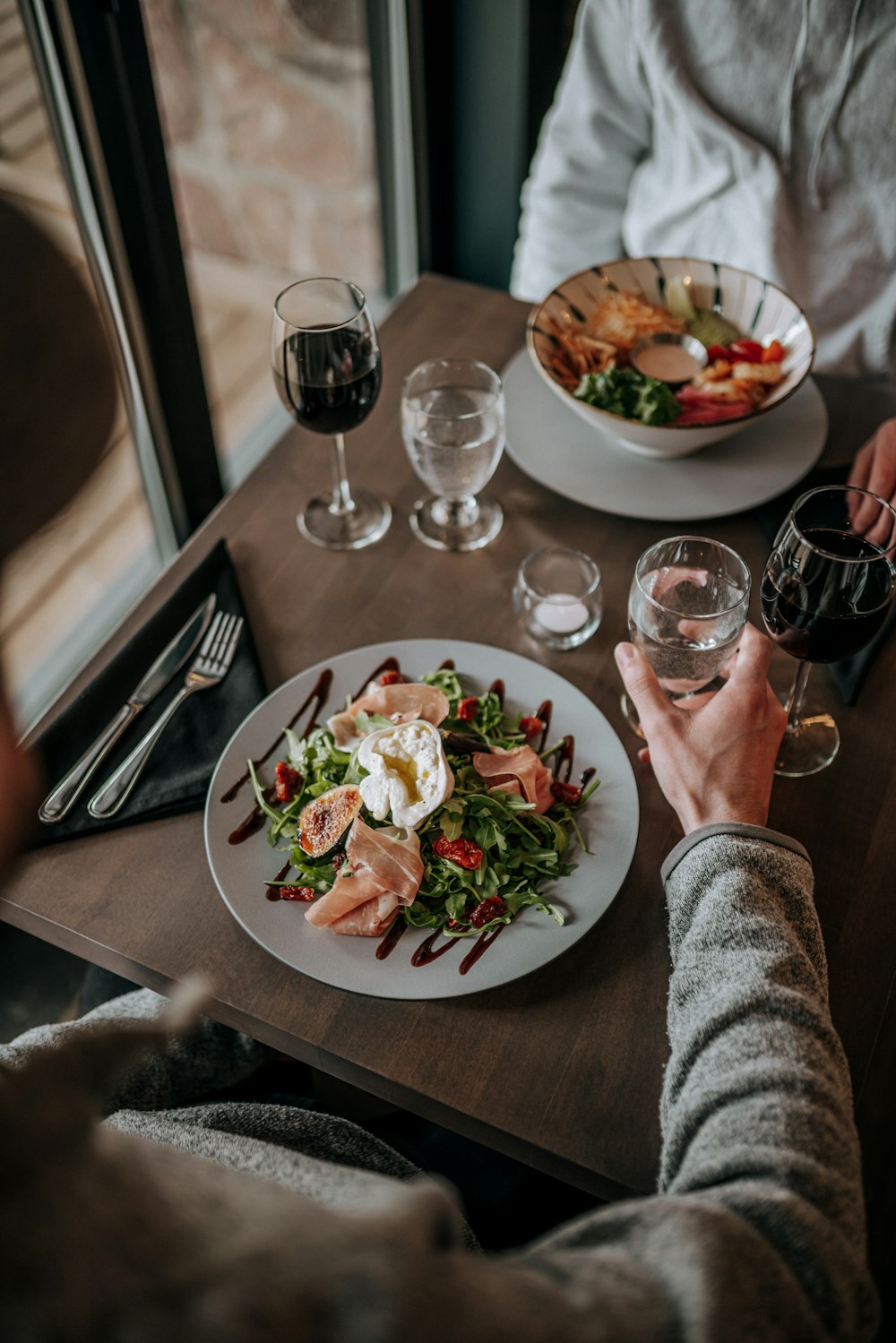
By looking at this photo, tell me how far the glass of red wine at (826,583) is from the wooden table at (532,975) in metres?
0.07

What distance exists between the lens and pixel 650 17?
1482mm

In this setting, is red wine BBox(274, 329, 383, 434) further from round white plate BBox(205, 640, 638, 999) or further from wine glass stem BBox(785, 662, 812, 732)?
wine glass stem BBox(785, 662, 812, 732)

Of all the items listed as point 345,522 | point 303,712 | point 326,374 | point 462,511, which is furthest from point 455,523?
point 303,712

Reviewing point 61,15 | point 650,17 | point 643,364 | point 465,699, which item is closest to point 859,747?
point 465,699

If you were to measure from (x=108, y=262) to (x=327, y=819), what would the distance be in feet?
3.22

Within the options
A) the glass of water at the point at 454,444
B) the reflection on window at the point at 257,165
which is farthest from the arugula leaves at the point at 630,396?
the reflection on window at the point at 257,165

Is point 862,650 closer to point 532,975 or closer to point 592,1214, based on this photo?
point 532,975

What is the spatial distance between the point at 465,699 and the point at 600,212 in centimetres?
119

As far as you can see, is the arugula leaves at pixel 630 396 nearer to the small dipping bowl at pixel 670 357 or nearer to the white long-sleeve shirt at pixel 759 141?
the small dipping bowl at pixel 670 357

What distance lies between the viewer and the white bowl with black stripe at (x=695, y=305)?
1223mm

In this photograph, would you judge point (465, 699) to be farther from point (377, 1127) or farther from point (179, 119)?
point (179, 119)

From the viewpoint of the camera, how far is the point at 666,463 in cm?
130

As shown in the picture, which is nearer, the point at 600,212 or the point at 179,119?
the point at 600,212

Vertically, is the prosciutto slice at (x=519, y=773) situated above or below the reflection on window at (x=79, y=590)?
above
